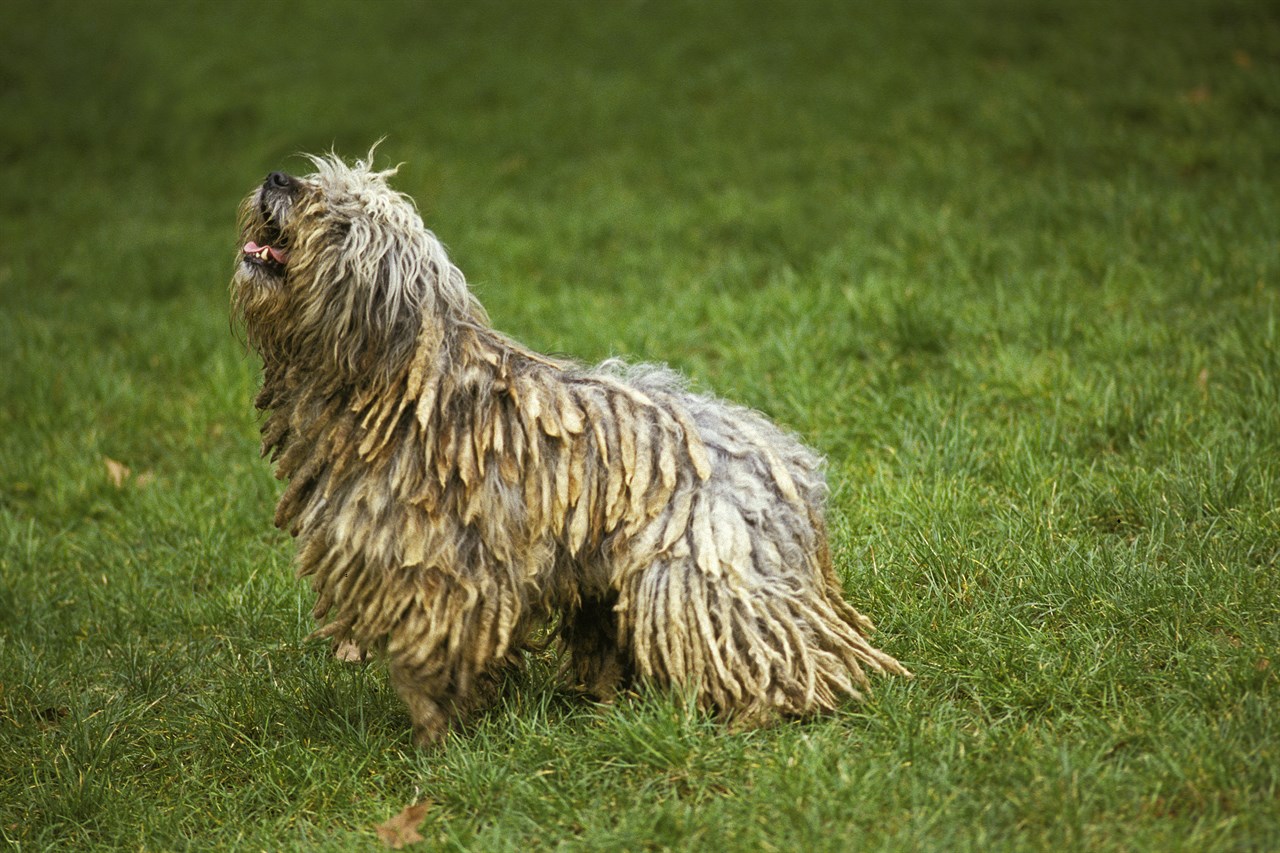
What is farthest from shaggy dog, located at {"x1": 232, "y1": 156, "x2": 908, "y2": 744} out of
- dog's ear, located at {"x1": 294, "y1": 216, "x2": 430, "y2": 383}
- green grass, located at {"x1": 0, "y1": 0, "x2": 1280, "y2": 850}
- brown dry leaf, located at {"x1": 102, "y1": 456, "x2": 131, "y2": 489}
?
brown dry leaf, located at {"x1": 102, "y1": 456, "x2": 131, "y2": 489}

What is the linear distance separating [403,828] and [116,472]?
3.24 metres

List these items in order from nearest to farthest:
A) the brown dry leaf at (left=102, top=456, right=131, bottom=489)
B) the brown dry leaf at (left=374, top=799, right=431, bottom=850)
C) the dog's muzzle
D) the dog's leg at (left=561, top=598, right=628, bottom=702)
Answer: the brown dry leaf at (left=374, top=799, right=431, bottom=850), the dog's muzzle, the dog's leg at (left=561, top=598, right=628, bottom=702), the brown dry leaf at (left=102, top=456, right=131, bottom=489)

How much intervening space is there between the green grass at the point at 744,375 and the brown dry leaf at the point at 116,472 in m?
0.07

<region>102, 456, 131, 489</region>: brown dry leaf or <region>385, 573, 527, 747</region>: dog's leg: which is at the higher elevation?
<region>385, 573, 527, 747</region>: dog's leg

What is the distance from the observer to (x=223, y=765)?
3.88 metres

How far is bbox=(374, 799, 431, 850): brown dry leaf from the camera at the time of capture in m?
3.35

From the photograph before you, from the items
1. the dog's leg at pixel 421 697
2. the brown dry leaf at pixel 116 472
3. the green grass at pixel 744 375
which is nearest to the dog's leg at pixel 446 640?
the dog's leg at pixel 421 697

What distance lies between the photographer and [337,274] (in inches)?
135

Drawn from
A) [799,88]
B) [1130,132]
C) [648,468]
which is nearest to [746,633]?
[648,468]

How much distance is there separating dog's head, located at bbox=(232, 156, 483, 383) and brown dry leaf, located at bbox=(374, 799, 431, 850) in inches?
45.7

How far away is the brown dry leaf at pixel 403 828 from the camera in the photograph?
132 inches

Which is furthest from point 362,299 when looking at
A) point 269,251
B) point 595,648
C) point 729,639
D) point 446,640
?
point 729,639

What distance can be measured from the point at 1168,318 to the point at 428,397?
3985 mm

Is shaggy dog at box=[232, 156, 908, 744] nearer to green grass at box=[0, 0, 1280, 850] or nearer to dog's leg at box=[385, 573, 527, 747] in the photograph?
dog's leg at box=[385, 573, 527, 747]
